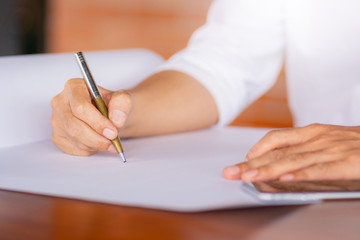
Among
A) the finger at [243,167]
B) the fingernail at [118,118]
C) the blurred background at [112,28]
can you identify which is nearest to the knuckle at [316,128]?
the finger at [243,167]

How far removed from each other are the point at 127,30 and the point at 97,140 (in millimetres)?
2267

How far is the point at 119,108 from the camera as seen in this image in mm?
831

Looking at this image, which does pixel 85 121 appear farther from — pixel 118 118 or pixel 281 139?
pixel 281 139

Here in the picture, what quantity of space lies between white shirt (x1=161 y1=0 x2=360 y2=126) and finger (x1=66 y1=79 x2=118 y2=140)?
37 centimetres

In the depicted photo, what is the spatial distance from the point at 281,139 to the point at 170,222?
271mm

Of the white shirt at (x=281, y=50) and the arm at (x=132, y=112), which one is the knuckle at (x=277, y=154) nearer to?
the arm at (x=132, y=112)

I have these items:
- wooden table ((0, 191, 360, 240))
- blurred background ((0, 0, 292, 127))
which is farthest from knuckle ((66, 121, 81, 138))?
blurred background ((0, 0, 292, 127))

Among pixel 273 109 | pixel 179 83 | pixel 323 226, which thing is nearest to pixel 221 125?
pixel 179 83

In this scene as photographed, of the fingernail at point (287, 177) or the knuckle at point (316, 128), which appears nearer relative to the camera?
the fingernail at point (287, 177)

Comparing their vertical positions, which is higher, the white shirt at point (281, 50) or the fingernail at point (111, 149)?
the white shirt at point (281, 50)

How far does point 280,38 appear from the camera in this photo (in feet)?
4.50

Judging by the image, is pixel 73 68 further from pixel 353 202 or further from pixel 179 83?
pixel 353 202

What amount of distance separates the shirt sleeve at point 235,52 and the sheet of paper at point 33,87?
0.15 meters

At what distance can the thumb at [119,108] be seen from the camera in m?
0.81
